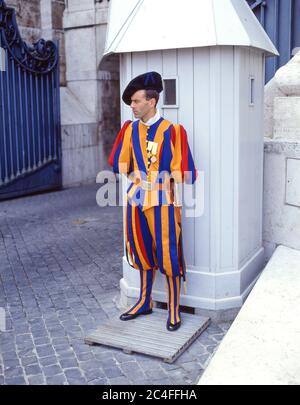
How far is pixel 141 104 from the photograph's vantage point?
3.69 m

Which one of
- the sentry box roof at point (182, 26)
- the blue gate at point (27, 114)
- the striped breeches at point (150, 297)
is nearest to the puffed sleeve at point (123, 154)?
the sentry box roof at point (182, 26)

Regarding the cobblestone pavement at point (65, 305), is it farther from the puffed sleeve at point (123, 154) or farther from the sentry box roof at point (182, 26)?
the sentry box roof at point (182, 26)

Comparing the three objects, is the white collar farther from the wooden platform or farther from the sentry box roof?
the wooden platform

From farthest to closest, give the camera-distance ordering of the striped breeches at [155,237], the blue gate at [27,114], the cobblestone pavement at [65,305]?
the blue gate at [27,114] → the striped breeches at [155,237] → the cobblestone pavement at [65,305]

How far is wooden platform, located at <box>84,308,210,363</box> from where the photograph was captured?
140 inches

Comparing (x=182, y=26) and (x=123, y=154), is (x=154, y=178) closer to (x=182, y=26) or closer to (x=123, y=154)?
(x=123, y=154)

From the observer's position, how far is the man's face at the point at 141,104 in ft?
12.1

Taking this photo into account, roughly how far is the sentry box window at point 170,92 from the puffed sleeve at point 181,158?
38cm

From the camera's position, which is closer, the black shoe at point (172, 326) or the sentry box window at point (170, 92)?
the black shoe at point (172, 326)

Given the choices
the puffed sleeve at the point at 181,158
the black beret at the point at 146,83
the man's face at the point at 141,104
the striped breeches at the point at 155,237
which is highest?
the black beret at the point at 146,83

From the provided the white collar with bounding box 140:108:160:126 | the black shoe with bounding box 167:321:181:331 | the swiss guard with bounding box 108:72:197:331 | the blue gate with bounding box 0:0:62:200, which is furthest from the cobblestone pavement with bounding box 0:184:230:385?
the white collar with bounding box 140:108:160:126

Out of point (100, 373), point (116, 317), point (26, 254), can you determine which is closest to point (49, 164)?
point (26, 254)
